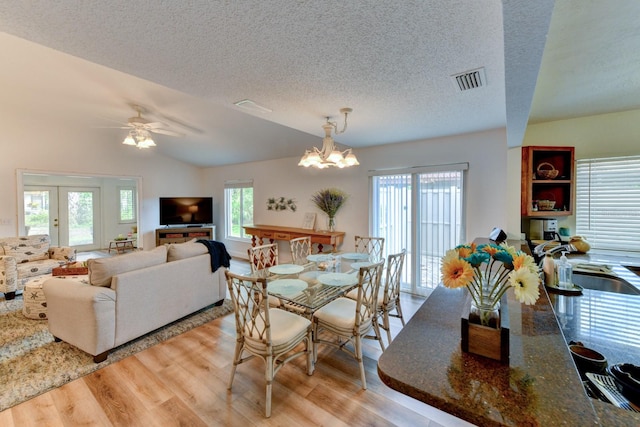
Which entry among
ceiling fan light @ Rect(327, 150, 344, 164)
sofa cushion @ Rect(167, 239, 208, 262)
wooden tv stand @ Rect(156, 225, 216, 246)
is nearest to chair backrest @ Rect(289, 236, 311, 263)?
sofa cushion @ Rect(167, 239, 208, 262)

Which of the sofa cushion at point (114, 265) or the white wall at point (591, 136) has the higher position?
the white wall at point (591, 136)

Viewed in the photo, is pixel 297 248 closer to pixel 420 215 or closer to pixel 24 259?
pixel 420 215

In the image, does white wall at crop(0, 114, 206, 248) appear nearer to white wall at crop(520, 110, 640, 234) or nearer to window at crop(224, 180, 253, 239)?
window at crop(224, 180, 253, 239)

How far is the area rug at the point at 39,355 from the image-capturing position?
2.11 metres

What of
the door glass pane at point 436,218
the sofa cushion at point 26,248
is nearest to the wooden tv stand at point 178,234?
the sofa cushion at point 26,248

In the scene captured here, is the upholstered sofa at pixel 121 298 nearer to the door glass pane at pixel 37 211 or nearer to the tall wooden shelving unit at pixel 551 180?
the tall wooden shelving unit at pixel 551 180

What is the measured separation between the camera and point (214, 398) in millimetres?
2014

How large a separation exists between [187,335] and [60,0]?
115 inches

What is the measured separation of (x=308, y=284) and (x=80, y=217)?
28.3 feet

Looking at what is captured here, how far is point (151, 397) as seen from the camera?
2023 millimetres

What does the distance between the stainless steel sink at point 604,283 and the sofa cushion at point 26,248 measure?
7118 millimetres

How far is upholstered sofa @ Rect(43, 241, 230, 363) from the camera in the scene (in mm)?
2398

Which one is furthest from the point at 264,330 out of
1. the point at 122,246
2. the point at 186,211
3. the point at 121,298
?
the point at 122,246

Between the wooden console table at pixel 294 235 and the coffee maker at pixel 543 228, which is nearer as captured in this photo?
the coffee maker at pixel 543 228
